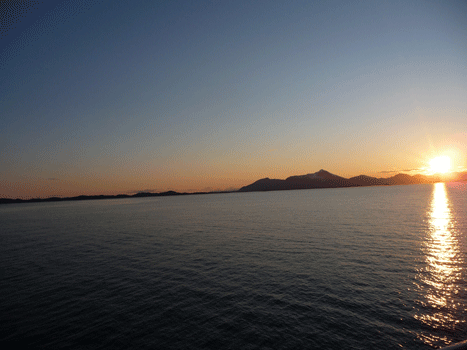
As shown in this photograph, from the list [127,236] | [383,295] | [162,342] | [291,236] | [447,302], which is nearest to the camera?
[162,342]

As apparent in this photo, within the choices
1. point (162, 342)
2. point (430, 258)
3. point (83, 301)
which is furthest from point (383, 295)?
point (83, 301)

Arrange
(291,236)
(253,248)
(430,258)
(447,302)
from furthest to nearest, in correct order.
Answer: (291,236), (253,248), (430,258), (447,302)

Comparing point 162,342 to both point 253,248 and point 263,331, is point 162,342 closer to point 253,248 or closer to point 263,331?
point 263,331

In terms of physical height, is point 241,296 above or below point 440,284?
above

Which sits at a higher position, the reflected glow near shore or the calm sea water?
the calm sea water

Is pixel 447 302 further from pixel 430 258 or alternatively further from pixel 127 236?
pixel 127 236

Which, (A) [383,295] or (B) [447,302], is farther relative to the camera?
(A) [383,295]

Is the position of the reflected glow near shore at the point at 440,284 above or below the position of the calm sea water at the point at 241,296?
below

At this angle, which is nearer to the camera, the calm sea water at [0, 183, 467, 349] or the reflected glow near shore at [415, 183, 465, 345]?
the calm sea water at [0, 183, 467, 349]

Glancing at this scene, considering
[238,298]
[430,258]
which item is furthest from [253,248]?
[430,258]

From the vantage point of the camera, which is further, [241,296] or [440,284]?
[440,284]

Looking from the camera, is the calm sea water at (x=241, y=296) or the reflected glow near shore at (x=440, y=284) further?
the reflected glow near shore at (x=440, y=284)
